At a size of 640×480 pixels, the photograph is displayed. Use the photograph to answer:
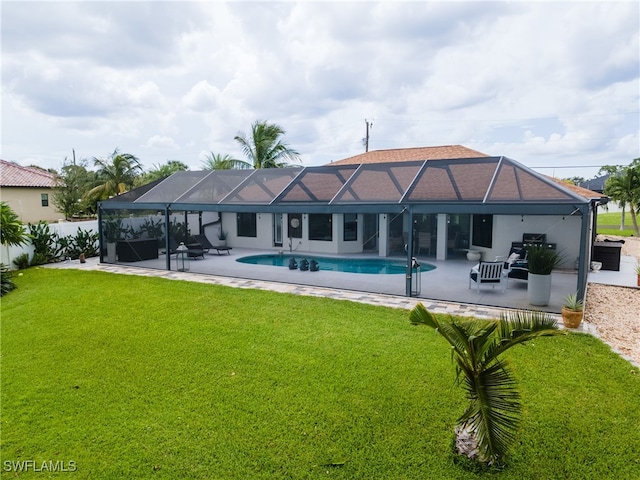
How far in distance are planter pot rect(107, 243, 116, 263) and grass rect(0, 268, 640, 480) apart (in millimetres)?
7208

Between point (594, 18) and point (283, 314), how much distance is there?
35.3ft

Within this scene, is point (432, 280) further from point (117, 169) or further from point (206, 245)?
point (117, 169)

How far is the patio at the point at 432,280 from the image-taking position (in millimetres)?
9984

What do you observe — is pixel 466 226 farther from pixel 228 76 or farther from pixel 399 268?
pixel 228 76

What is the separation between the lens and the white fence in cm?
1398

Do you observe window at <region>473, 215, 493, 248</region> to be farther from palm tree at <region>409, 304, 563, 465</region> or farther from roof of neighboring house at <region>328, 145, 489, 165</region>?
palm tree at <region>409, 304, 563, 465</region>

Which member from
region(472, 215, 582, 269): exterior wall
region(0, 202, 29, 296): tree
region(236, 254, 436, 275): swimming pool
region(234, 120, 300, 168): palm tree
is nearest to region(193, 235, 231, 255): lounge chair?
region(236, 254, 436, 275): swimming pool

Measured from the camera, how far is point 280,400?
5086 mm

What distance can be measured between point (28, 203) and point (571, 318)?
31.5 meters

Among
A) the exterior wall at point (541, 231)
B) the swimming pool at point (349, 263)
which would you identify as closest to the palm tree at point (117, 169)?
the swimming pool at point (349, 263)

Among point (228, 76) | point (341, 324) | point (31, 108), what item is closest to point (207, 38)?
point (228, 76)

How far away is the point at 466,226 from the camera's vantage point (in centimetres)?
1669

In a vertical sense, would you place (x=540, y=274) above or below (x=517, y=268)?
above

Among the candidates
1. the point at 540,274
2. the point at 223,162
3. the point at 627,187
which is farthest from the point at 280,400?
the point at 627,187
